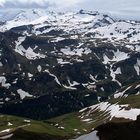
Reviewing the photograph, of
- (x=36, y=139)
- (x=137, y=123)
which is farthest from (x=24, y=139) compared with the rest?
(x=137, y=123)

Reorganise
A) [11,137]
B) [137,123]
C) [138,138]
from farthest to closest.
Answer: [11,137] < [137,123] < [138,138]

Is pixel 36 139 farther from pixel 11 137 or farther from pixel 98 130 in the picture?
pixel 98 130

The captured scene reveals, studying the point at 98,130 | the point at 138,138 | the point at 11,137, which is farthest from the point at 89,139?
the point at 11,137

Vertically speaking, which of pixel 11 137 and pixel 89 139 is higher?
pixel 89 139

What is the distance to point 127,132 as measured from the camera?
207 ft

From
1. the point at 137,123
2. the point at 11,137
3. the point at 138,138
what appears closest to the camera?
the point at 138,138

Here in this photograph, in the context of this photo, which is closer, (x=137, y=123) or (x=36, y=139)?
(x=137, y=123)

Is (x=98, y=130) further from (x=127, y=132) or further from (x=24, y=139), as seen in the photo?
(x=24, y=139)

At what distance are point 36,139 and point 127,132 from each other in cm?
5893

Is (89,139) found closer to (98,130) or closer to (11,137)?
(98,130)

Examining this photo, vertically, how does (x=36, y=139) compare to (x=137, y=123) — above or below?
below

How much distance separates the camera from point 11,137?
114875mm

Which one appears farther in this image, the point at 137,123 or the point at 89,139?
the point at 137,123

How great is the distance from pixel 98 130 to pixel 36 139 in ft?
188
